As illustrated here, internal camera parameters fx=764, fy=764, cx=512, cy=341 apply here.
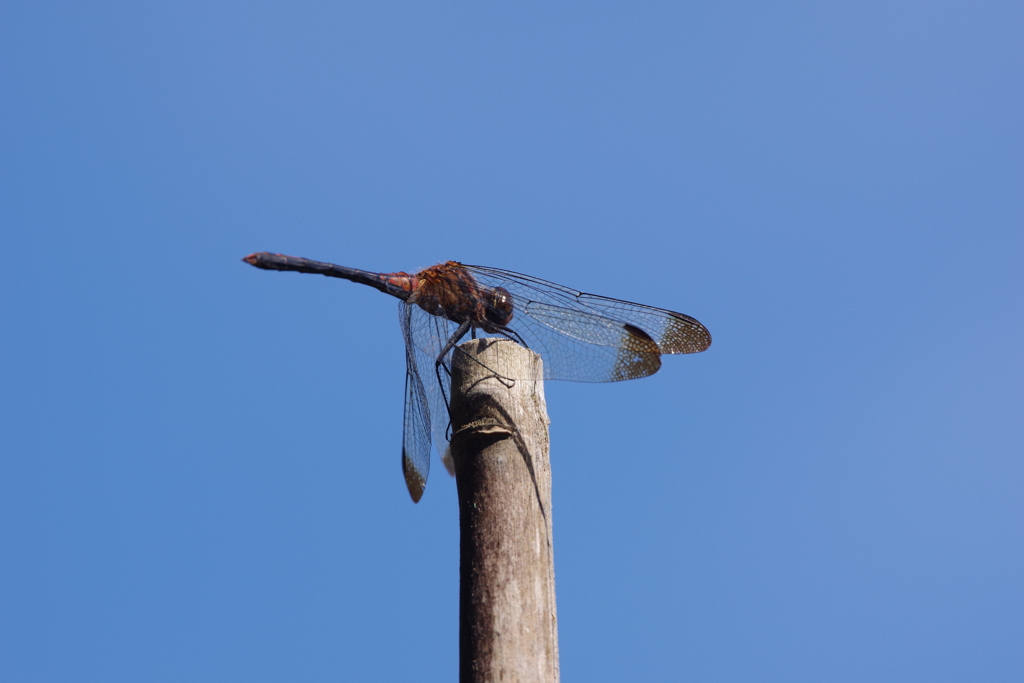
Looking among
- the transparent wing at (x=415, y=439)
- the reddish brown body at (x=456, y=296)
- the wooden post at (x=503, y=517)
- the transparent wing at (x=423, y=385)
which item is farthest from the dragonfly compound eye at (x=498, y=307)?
the wooden post at (x=503, y=517)

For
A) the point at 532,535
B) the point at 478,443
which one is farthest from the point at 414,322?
the point at 532,535

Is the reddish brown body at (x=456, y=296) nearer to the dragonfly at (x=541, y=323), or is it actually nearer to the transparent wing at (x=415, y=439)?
the dragonfly at (x=541, y=323)

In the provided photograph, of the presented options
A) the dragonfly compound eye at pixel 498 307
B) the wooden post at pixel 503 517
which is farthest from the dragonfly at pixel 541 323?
the wooden post at pixel 503 517

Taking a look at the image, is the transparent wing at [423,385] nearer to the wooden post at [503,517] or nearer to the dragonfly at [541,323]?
the dragonfly at [541,323]

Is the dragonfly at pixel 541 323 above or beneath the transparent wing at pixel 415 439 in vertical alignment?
above

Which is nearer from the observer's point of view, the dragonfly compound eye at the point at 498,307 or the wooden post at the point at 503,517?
the wooden post at the point at 503,517

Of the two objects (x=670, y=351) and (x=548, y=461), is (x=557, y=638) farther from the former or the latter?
(x=670, y=351)

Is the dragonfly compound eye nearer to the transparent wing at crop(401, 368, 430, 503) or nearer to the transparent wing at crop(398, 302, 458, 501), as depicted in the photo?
the transparent wing at crop(398, 302, 458, 501)
